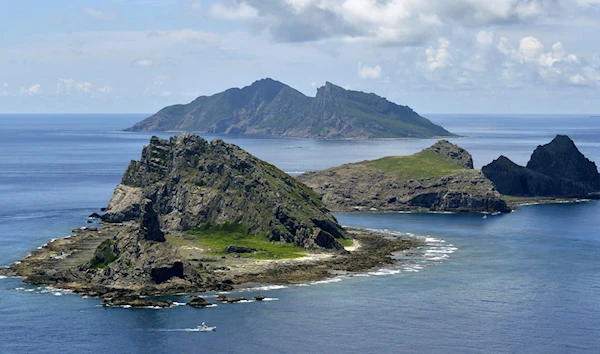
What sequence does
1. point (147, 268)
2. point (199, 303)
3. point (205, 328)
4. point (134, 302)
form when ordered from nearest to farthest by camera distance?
point (205, 328) < point (199, 303) < point (134, 302) < point (147, 268)

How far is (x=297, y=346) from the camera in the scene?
478ft

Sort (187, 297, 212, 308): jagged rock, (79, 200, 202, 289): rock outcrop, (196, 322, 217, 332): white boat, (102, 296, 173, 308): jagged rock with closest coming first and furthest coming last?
(196, 322, 217, 332): white boat, (187, 297, 212, 308): jagged rock, (102, 296, 173, 308): jagged rock, (79, 200, 202, 289): rock outcrop

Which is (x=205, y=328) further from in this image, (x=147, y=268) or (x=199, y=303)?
(x=147, y=268)

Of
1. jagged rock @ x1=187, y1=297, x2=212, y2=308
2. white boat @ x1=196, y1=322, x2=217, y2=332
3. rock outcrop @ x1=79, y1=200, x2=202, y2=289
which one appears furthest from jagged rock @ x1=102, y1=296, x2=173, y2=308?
white boat @ x1=196, y1=322, x2=217, y2=332

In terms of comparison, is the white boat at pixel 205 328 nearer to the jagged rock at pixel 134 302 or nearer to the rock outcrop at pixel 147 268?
the jagged rock at pixel 134 302

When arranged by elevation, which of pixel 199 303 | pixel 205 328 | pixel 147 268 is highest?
pixel 147 268

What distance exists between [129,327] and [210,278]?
39196 mm

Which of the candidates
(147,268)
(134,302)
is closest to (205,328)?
(134,302)

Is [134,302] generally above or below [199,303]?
below

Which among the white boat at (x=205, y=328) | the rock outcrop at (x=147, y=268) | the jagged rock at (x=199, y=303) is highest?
the rock outcrop at (x=147, y=268)

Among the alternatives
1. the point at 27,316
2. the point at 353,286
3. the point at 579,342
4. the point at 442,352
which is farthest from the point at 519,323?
the point at 27,316

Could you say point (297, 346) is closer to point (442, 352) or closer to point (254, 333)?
point (254, 333)

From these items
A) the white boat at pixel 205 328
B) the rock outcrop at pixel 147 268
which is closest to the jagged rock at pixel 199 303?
the rock outcrop at pixel 147 268

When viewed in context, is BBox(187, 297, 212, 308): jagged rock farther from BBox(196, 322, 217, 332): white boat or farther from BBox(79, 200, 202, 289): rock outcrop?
BBox(196, 322, 217, 332): white boat
